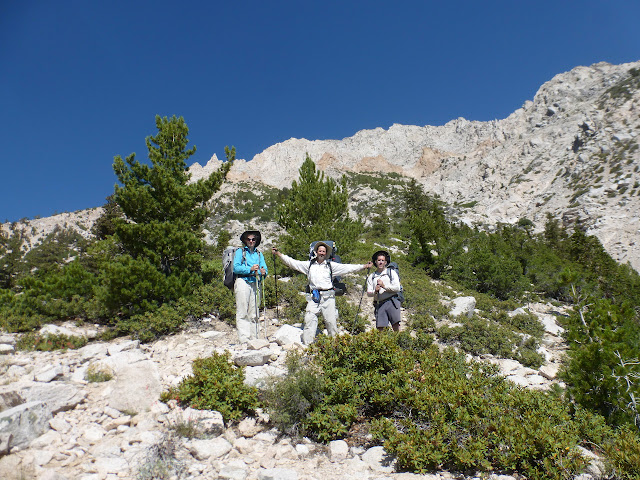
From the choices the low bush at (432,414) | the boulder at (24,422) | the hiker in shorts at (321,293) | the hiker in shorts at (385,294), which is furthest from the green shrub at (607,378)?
the boulder at (24,422)

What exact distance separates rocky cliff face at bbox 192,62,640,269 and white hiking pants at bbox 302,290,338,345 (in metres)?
32.4

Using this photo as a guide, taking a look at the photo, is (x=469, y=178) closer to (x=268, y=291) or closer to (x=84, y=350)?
(x=268, y=291)

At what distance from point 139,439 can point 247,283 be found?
374 cm

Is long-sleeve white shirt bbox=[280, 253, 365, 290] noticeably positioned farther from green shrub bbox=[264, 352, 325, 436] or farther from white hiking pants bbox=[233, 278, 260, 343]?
green shrub bbox=[264, 352, 325, 436]

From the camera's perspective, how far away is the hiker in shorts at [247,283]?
22.8 feet

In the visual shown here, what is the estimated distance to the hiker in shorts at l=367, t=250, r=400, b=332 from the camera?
250 inches

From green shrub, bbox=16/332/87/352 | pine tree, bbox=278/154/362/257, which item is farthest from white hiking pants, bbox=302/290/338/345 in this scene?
pine tree, bbox=278/154/362/257

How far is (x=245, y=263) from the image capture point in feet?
23.2

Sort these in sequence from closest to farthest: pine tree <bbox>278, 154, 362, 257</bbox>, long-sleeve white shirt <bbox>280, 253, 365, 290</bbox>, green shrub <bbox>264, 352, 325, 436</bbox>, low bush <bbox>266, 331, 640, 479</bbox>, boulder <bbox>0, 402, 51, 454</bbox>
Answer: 1. low bush <bbox>266, 331, 640, 479</bbox>
2. boulder <bbox>0, 402, 51, 454</bbox>
3. green shrub <bbox>264, 352, 325, 436</bbox>
4. long-sleeve white shirt <bbox>280, 253, 365, 290</bbox>
5. pine tree <bbox>278, 154, 362, 257</bbox>

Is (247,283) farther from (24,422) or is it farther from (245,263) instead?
(24,422)

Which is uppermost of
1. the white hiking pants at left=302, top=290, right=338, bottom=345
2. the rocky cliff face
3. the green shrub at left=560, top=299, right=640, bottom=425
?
the rocky cliff face

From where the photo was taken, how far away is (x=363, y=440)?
3.86m

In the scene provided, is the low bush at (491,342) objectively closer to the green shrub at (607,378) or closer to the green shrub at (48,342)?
the green shrub at (607,378)

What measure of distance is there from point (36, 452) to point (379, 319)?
494 centimetres
